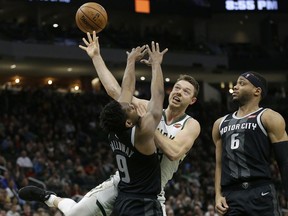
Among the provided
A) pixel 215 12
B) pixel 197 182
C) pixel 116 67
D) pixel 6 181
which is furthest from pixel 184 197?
pixel 215 12

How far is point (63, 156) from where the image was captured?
22234 mm

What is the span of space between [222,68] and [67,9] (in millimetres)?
8030

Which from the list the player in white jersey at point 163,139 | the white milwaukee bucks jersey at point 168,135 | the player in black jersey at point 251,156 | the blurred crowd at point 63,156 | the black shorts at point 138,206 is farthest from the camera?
the blurred crowd at point 63,156

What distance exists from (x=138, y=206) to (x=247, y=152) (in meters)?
1.23

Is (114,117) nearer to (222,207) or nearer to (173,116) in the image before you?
(173,116)

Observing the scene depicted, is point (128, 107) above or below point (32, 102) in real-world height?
above

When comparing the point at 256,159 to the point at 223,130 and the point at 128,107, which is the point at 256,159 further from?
the point at 128,107

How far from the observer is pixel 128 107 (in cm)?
644

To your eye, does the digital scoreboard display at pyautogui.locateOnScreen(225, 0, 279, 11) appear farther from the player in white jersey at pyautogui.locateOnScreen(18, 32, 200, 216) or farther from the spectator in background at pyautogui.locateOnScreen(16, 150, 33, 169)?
the player in white jersey at pyautogui.locateOnScreen(18, 32, 200, 216)

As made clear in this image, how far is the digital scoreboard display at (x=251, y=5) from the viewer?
36.5m

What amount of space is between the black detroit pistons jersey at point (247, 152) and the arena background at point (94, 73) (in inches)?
330

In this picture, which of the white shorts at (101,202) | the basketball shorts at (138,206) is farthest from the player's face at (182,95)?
the basketball shorts at (138,206)

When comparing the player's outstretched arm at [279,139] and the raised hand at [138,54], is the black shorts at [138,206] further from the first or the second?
the raised hand at [138,54]

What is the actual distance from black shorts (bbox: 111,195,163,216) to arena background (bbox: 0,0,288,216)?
829 centimetres
